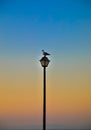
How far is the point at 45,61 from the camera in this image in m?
9.76
